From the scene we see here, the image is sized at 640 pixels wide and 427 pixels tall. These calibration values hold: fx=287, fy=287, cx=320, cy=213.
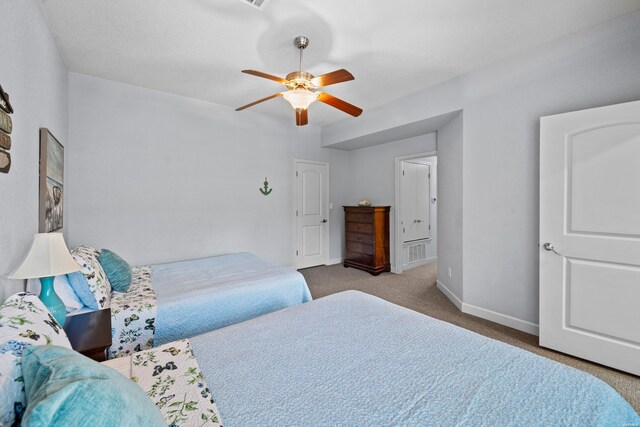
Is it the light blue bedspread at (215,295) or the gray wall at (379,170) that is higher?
the gray wall at (379,170)

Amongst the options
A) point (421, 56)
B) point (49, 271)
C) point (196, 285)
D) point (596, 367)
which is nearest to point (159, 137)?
point (196, 285)

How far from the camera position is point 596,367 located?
6.91 ft

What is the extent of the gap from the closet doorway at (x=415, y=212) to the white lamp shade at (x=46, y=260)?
4163 millimetres

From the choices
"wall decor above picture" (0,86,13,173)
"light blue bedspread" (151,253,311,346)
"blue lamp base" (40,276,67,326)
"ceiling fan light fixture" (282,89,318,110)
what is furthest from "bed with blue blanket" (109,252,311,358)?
"ceiling fan light fixture" (282,89,318,110)

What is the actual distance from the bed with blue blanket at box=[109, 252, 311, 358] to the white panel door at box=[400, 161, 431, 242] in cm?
282

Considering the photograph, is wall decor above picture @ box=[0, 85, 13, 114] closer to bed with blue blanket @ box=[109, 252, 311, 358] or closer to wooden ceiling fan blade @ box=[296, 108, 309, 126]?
bed with blue blanket @ box=[109, 252, 311, 358]

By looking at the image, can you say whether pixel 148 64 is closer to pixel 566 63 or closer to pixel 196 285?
pixel 196 285

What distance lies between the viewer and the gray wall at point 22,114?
135 cm

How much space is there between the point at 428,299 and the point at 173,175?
354cm

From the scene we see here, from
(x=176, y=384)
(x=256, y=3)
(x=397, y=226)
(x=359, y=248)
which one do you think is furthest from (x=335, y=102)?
(x=359, y=248)

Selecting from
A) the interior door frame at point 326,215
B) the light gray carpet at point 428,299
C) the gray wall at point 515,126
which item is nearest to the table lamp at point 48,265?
the light gray carpet at point 428,299

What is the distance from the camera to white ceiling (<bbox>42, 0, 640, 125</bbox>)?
1993 mm

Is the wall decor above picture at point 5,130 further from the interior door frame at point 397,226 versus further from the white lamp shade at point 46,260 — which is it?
the interior door frame at point 397,226

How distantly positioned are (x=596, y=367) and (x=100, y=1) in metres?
4.34
